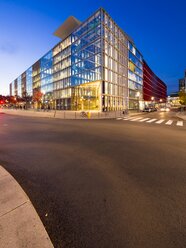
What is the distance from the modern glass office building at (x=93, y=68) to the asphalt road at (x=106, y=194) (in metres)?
36.3

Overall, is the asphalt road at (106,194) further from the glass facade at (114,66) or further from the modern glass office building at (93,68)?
the glass facade at (114,66)

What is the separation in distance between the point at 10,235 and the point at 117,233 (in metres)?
1.64

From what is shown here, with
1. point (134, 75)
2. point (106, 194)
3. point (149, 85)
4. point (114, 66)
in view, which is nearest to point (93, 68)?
point (114, 66)

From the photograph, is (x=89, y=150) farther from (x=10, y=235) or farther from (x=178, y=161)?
(x=10, y=235)

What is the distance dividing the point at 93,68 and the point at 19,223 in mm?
43853

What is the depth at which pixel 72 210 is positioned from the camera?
3203 mm

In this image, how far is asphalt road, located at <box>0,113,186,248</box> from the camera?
8.51ft

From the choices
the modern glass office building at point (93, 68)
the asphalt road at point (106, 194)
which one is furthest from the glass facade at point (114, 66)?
the asphalt road at point (106, 194)

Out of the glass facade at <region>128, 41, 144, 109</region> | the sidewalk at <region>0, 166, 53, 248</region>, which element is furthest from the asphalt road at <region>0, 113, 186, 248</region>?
the glass facade at <region>128, 41, 144, 109</region>

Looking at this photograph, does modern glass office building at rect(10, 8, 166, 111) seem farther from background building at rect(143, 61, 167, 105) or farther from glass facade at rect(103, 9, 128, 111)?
background building at rect(143, 61, 167, 105)

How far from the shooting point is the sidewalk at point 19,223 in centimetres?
242

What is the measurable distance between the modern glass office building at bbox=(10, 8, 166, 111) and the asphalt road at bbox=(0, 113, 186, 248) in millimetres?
36261

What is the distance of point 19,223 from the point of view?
2.79 m

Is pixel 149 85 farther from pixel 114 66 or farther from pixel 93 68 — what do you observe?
pixel 93 68
